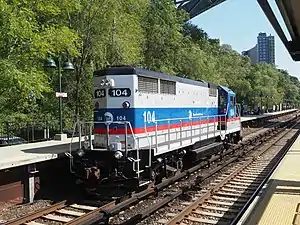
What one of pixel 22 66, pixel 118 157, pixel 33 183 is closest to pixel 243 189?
pixel 118 157

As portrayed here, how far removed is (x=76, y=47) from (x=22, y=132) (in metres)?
5.57

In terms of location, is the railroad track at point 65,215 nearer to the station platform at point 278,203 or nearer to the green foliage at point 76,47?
the station platform at point 278,203

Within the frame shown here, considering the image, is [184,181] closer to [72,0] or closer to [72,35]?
[72,35]

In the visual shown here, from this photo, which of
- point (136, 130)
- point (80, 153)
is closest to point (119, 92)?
point (136, 130)

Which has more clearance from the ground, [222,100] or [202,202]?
[222,100]

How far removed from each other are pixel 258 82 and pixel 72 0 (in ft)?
197

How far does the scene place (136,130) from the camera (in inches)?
450

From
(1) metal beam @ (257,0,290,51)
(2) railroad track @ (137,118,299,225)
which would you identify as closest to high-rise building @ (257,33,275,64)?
(1) metal beam @ (257,0,290,51)

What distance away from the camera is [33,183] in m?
11.2

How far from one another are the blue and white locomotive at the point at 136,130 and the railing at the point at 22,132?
887cm

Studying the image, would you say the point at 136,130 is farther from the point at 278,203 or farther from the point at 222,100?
the point at 222,100

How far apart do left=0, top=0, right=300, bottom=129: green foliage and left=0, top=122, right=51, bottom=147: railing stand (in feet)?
1.89

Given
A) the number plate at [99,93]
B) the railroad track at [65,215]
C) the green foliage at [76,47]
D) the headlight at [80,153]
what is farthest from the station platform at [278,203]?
the green foliage at [76,47]

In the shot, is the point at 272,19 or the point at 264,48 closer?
the point at 272,19
